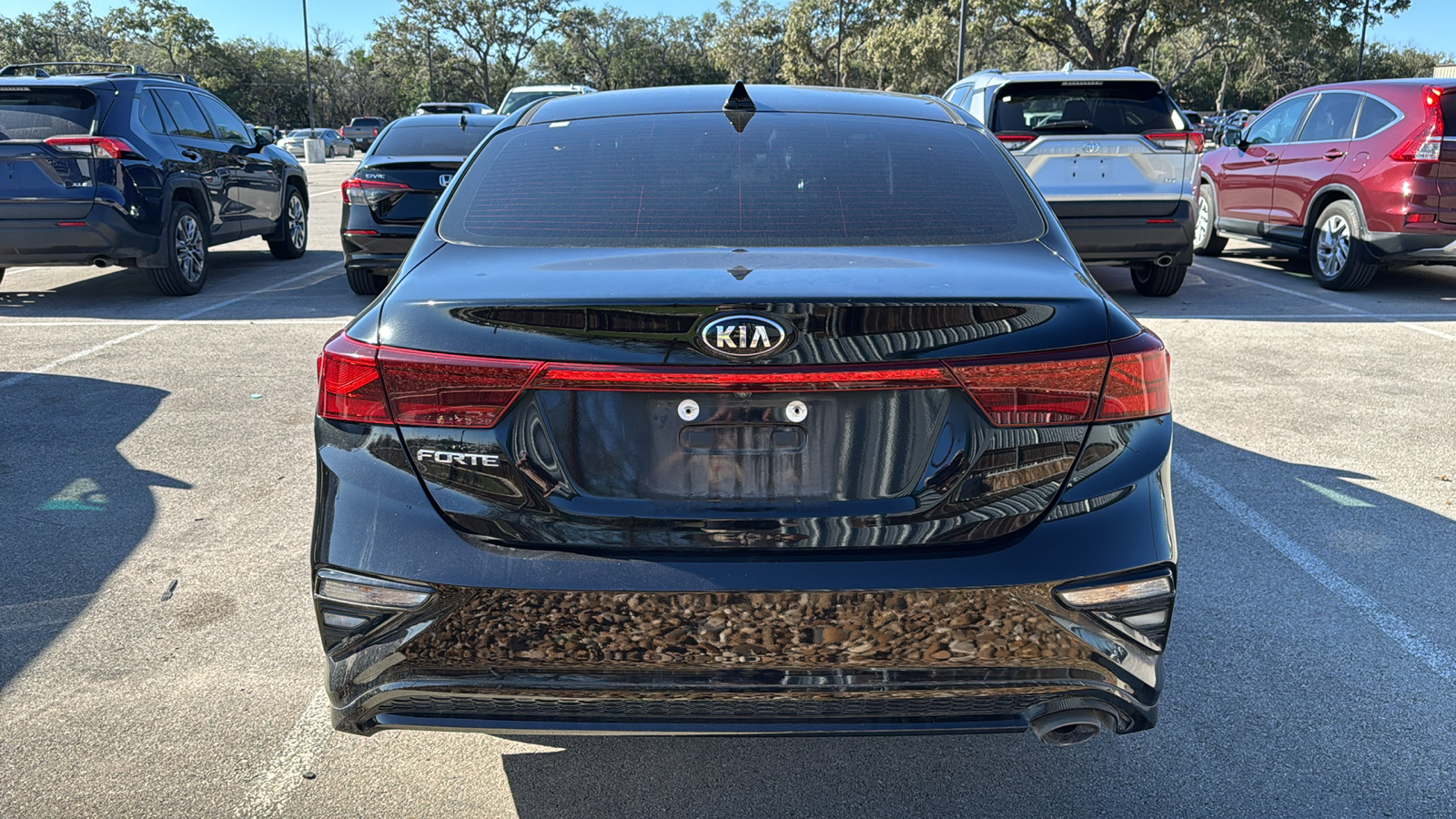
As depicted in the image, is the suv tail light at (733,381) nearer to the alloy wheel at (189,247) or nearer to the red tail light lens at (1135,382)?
the red tail light lens at (1135,382)

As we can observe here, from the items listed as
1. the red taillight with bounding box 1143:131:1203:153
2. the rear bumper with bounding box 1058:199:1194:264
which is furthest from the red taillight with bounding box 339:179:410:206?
the red taillight with bounding box 1143:131:1203:153

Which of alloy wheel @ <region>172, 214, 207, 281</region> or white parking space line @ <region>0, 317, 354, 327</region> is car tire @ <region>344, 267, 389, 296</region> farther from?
alloy wheel @ <region>172, 214, 207, 281</region>

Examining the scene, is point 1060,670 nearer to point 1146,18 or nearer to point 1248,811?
point 1248,811

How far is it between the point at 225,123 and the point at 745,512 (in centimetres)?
1113

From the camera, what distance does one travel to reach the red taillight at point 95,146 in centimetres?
898

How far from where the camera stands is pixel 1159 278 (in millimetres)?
10078

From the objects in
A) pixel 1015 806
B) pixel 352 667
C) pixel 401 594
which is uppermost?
pixel 401 594

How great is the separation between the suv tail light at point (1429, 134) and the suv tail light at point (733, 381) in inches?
347

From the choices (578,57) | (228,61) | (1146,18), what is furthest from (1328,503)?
(578,57)

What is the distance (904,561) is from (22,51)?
310ft

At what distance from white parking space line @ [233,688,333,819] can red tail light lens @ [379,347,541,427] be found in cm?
99

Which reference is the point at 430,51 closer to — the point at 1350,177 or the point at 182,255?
the point at 182,255

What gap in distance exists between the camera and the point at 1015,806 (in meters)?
2.68

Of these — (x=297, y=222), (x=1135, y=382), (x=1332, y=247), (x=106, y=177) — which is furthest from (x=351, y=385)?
(x=297, y=222)
